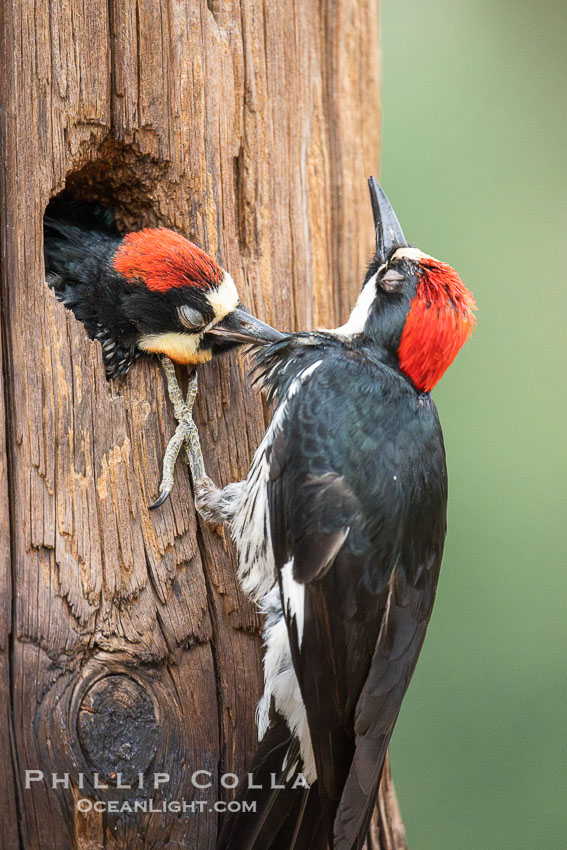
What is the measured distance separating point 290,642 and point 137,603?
0.41 meters

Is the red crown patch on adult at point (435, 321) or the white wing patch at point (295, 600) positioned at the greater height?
the red crown patch on adult at point (435, 321)

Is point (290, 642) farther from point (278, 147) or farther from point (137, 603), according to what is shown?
point (278, 147)

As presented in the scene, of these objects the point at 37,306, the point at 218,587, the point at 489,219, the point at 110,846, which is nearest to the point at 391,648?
the point at 218,587

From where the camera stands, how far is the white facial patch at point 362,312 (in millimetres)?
2576

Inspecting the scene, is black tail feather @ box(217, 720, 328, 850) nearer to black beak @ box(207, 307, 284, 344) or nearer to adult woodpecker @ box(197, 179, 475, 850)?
adult woodpecker @ box(197, 179, 475, 850)

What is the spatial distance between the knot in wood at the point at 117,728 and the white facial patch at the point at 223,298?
102cm

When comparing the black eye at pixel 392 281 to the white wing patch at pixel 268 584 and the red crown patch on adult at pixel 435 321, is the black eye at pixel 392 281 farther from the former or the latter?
the white wing patch at pixel 268 584

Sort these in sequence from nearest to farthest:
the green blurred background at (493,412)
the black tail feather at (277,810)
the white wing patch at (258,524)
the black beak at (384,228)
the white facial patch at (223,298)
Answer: the black tail feather at (277,810), the white wing patch at (258,524), the white facial patch at (223,298), the black beak at (384,228), the green blurred background at (493,412)

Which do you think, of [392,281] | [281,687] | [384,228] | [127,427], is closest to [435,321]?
[392,281]

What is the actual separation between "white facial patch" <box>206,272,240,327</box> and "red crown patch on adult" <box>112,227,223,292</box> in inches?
0.8

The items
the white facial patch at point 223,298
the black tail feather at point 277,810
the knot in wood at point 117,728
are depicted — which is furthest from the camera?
the white facial patch at point 223,298

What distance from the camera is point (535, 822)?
4.51 meters

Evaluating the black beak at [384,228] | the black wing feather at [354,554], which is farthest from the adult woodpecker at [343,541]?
the black beak at [384,228]

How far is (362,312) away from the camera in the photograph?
8.55 ft
